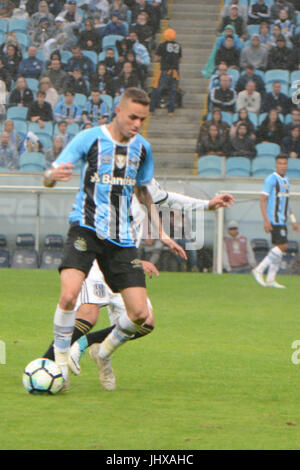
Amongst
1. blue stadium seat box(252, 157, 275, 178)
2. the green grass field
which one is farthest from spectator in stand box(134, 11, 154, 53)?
the green grass field

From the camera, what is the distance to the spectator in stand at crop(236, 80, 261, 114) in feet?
65.5

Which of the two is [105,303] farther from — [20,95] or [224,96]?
[20,95]

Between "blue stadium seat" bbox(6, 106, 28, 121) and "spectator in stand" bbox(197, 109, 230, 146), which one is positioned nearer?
"spectator in stand" bbox(197, 109, 230, 146)

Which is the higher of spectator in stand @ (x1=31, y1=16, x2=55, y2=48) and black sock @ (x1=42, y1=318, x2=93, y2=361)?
spectator in stand @ (x1=31, y1=16, x2=55, y2=48)

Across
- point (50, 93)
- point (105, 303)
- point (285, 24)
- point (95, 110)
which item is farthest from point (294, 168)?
point (105, 303)

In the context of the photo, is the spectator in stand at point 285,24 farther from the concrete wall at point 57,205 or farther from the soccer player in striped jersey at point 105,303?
the soccer player in striped jersey at point 105,303

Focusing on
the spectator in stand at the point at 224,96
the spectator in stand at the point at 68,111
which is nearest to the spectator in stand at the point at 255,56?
the spectator in stand at the point at 224,96

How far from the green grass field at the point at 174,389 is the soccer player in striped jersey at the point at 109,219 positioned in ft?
1.78

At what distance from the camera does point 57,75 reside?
68.0 ft

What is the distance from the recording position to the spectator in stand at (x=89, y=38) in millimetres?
21766

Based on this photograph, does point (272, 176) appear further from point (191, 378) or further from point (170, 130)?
point (191, 378)

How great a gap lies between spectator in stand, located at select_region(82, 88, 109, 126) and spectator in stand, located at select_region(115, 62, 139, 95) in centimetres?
99

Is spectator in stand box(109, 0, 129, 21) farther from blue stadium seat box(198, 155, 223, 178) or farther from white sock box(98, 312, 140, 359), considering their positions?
white sock box(98, 312, 140, 359)
